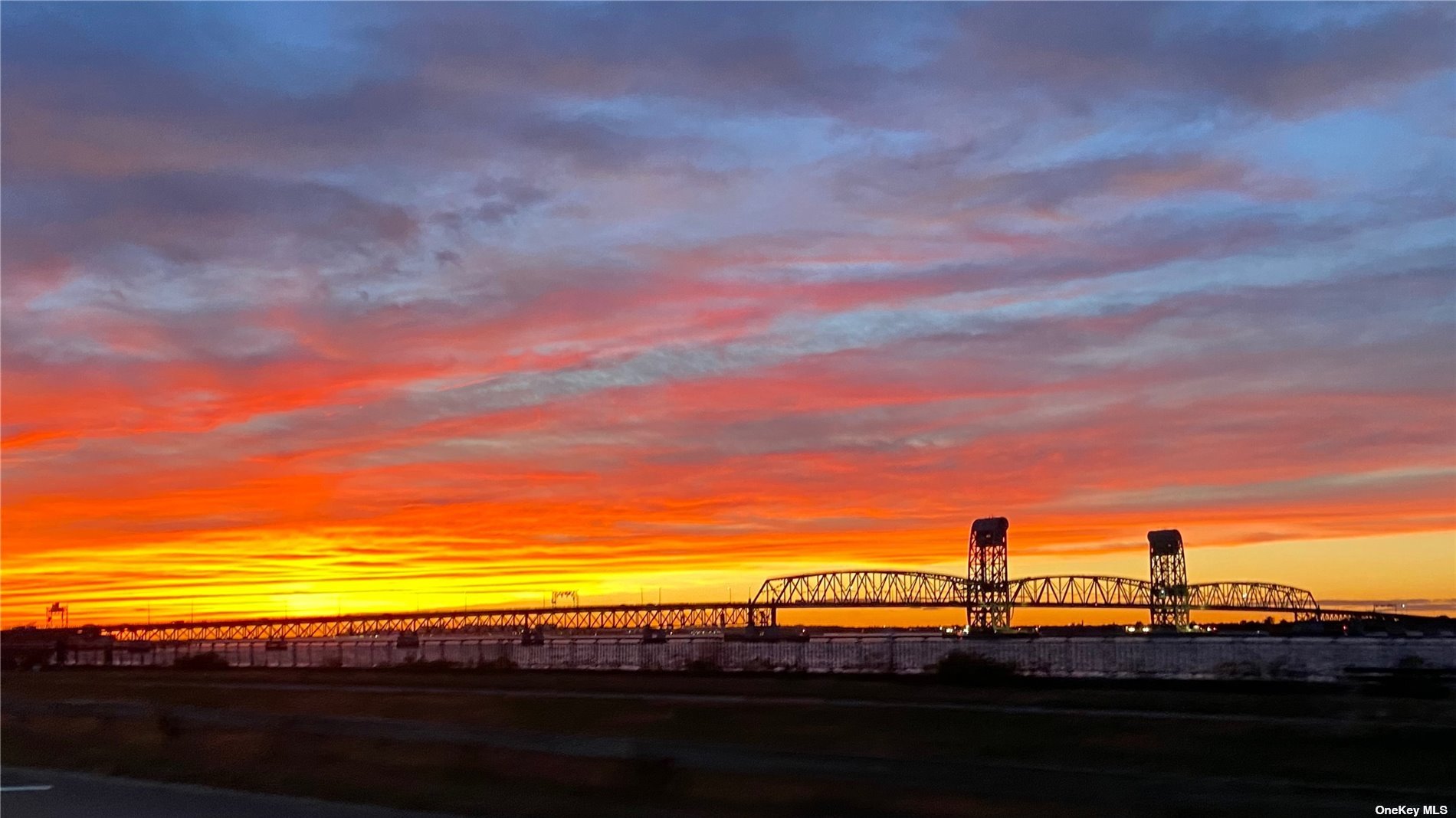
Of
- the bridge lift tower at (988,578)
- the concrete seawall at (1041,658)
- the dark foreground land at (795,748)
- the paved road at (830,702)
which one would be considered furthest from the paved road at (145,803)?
the bridge lift tower at (988,578)

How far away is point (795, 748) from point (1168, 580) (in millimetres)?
142495

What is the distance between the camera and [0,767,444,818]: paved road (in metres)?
21.8

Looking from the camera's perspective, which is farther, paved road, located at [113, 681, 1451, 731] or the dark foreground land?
paved road, located at [113, 681, 1451, 731]

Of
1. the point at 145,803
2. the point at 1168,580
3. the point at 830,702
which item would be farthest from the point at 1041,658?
the point at 1168,580

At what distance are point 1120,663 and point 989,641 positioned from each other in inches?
1469

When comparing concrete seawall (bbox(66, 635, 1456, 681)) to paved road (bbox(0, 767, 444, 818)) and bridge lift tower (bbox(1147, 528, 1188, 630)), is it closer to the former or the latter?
paved road (bbox(0, 767, 444, 818))

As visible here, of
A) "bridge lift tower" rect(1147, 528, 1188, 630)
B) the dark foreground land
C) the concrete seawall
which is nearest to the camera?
the dark foreground land

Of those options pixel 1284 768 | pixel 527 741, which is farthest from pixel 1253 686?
pixel 527 741

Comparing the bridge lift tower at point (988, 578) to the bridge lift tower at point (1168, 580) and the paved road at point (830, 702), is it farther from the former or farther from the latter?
the paved road at point (830, 702)

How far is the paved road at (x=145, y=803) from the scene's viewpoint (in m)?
21.8

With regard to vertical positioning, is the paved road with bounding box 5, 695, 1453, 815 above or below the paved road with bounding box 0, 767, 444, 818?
above

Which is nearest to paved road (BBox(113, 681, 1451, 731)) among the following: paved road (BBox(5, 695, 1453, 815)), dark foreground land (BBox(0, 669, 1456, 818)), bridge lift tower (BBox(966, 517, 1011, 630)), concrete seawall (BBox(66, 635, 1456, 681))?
dark foreground land (BBox(0, 669, 1456, 818))

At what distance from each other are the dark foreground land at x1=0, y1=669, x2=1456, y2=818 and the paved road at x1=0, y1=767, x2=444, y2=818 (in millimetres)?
306

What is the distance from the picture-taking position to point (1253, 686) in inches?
1662
